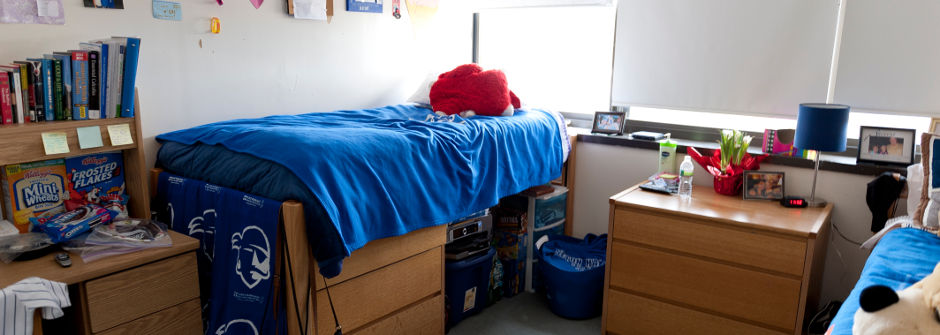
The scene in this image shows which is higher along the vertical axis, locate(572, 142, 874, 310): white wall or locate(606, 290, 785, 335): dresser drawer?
locate(572, 142, 874, 310): white wall

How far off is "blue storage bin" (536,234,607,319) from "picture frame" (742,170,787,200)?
643mm

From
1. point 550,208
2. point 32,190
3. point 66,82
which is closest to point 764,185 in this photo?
point 550,208

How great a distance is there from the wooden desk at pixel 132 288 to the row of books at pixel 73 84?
1.36 ft

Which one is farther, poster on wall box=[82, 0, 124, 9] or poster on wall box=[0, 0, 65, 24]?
poster on wall box=[82, 0, 124, 9]

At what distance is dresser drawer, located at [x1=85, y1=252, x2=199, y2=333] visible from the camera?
172 centimetres

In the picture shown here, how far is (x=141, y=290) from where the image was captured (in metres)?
1.81

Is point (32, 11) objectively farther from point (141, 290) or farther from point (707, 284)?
point (707, 284)

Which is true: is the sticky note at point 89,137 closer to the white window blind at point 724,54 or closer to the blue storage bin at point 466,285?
the blue storage bin at point 466,285

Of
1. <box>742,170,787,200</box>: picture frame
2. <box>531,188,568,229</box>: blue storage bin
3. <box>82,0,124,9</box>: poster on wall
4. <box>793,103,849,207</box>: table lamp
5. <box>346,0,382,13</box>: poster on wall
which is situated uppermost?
<box>346,0,382,13</box>: poster on wall

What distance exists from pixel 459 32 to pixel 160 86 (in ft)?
5.72

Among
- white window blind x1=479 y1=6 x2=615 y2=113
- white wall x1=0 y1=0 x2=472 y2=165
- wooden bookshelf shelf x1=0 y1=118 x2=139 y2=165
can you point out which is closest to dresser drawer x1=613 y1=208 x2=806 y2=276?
white window blind x1=479 y1=6 x2=615 y2=113

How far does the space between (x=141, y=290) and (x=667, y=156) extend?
6.84 feet

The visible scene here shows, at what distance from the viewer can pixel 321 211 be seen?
1762 millimetres

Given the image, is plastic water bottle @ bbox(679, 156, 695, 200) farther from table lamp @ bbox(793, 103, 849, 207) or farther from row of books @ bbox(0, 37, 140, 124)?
row of books @ bbox(0, 37, 140, 124)
